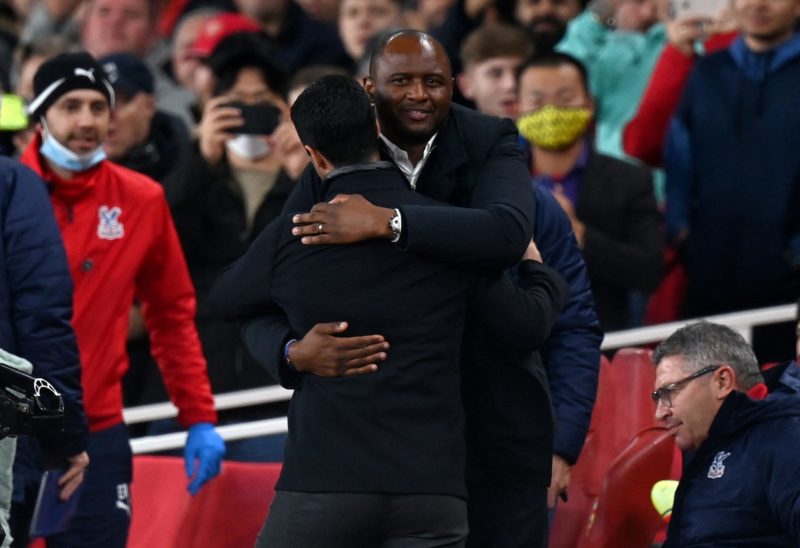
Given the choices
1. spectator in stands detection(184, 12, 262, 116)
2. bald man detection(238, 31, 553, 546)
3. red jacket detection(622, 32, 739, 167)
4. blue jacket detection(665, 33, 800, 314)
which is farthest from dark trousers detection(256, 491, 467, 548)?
spectator in stands detection(184, 12, 262, 116)

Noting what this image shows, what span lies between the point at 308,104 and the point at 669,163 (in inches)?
146

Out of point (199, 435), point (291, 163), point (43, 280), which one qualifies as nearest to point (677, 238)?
point (291, 163)

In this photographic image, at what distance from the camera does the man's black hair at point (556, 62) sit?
7445mm

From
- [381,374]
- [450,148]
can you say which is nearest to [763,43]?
[450,148]

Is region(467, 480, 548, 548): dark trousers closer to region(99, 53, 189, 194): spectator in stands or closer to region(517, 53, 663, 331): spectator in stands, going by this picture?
region(517, 53, 663, 331): spectator in stands

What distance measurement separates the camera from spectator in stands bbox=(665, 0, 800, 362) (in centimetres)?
728

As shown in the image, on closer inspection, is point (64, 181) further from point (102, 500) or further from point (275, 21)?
point (275, 21)

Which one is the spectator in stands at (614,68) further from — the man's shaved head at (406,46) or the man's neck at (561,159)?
the man's shaved head at (406,46)

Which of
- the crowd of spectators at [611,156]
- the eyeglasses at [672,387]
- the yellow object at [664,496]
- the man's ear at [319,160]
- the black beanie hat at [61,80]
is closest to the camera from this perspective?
the man's ear at [319,160]

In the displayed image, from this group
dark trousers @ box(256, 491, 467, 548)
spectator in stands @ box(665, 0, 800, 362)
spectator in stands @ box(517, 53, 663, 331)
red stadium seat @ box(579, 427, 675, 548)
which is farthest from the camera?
spectator in stands @ box(665, 0, 800, 362)

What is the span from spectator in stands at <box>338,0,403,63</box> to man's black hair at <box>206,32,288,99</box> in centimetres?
142

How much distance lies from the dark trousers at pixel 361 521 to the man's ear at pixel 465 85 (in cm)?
436

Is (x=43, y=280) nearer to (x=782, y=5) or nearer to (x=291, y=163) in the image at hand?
(x=291, y=163)

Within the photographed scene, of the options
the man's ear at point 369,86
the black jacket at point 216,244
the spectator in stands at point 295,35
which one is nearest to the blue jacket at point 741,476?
the man's ear at point 369,86
